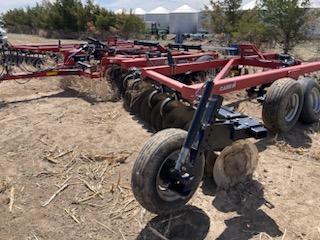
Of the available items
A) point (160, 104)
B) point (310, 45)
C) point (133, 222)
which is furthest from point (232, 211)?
point (310, 45)

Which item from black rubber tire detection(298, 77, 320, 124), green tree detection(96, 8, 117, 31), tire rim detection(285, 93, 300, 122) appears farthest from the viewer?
green tree detection(96, 8, 117, 31)

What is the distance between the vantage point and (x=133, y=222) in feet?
8.18

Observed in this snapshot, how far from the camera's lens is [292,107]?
4035 mm

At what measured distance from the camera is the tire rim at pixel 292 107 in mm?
3971

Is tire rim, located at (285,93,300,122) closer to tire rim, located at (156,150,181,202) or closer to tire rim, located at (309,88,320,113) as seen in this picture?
tire rim, located at (309,88,320,113)

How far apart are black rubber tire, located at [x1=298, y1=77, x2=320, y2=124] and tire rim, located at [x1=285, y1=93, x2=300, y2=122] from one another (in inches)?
7.0

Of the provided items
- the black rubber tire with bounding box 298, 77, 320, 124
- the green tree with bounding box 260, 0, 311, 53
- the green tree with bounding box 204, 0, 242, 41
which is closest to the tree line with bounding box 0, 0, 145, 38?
the green tree with bounding box 204, 0, 242, 41

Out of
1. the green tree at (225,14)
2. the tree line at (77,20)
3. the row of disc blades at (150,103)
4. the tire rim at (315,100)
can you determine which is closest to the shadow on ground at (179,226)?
the row of disc blades at (150,103)

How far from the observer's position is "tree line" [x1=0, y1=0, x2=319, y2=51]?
45.3ft

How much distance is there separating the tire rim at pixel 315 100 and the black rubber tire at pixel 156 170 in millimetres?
2595

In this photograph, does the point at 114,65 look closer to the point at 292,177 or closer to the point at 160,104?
the point at 160,104

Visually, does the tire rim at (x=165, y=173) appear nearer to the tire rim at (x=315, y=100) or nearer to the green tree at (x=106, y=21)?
the tire rim at (x=315, y=100)

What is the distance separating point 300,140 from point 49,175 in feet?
9.22

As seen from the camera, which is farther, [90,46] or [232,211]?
[90,46]
